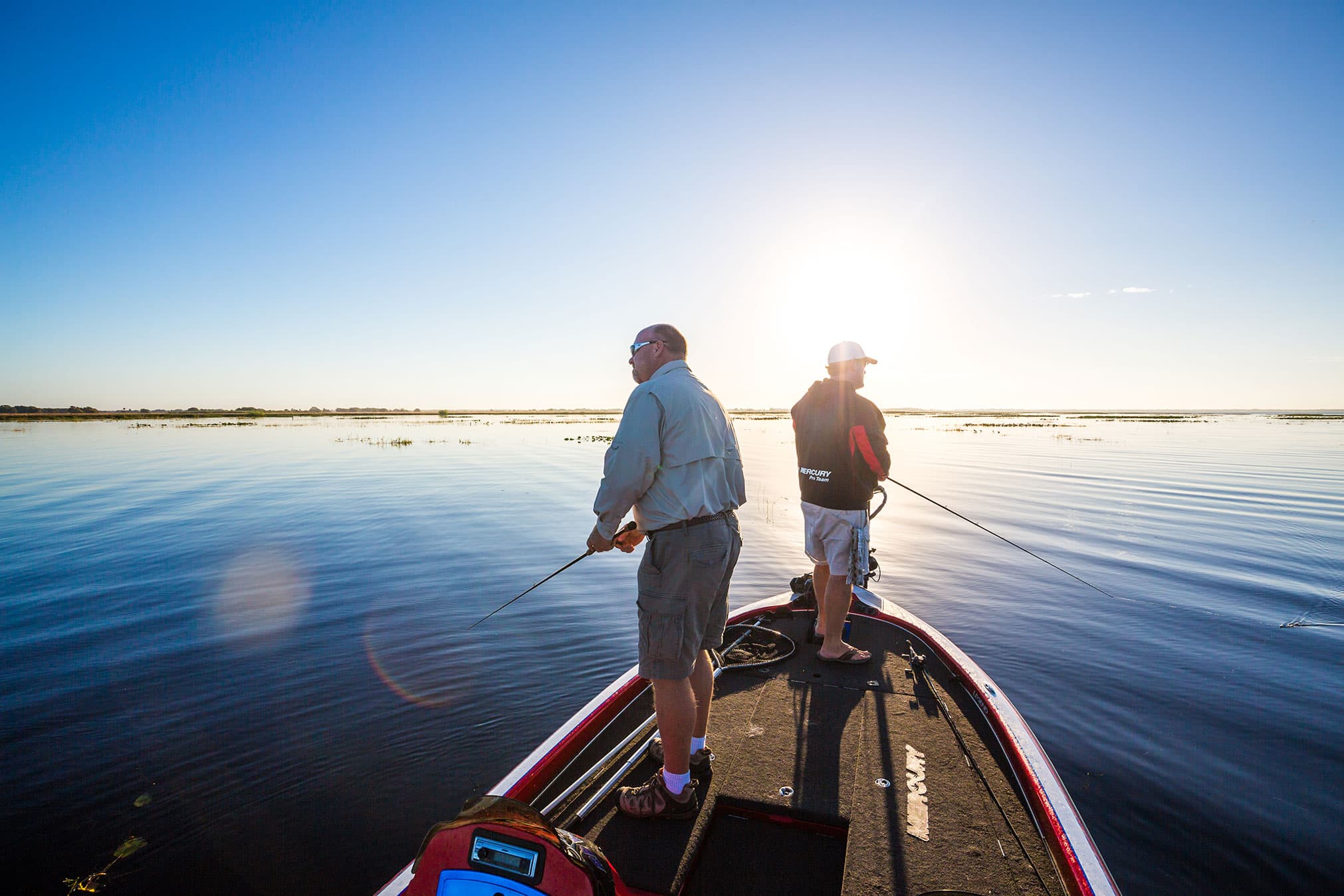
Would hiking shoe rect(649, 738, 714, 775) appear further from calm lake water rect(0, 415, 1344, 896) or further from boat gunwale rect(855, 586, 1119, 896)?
calm lake water rect(0, 415, 1344, 896)

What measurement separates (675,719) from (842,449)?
2.90 metres

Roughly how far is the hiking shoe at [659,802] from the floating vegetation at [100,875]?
3.63 metres

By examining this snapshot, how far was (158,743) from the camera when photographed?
5.38 meters

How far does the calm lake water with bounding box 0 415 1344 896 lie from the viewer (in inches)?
168

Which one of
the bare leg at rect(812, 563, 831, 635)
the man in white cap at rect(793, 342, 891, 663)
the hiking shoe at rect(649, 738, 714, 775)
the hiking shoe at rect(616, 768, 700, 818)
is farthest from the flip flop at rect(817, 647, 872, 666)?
the hiking shoe at rect(616, 768, 700, 818)

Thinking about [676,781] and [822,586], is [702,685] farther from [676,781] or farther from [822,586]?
[822,586]

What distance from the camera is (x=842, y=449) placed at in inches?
201

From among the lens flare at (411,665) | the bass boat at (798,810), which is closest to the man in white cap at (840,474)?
the bass boat at (798,810)

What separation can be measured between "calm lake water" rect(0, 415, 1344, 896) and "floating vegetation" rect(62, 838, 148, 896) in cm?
7

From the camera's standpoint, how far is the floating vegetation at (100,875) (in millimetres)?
3701

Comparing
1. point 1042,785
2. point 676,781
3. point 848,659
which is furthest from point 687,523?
point 848,659

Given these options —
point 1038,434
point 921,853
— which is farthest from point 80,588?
point 1038,434

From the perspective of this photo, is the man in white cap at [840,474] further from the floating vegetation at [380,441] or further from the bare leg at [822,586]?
the floating vegetation at [380,441]

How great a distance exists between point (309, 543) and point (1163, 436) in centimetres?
6687
